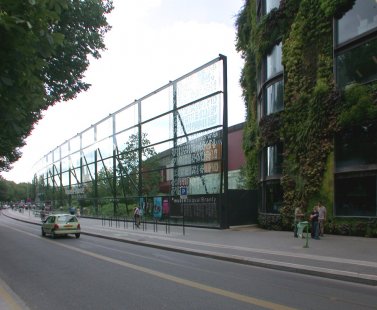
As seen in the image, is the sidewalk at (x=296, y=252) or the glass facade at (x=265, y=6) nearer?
the sidewalk at (x=296, y=252)

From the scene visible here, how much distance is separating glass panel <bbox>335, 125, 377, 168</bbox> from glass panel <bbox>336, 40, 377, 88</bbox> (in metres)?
2.31

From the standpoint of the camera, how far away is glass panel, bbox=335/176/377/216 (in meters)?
20.0

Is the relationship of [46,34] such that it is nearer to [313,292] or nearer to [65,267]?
[313,292]

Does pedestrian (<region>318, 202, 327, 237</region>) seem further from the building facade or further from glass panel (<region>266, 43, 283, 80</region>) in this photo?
glass panel (<region>266, 43, 283, 80</region>)

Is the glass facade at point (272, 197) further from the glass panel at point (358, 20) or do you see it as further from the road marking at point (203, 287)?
the road marking at point (203, 287)

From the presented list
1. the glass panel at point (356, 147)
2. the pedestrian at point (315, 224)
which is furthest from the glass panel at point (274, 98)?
the pedestrian at point (315, 224)

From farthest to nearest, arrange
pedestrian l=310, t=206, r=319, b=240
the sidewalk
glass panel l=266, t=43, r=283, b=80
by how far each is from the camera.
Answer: glass panel l=266, t=43, r=283, b=80 < pedestrian l=310, t=206, r=319, b=240 < the sidewalk

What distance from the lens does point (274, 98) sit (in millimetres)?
27078

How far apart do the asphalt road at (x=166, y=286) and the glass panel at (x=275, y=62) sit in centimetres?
1496

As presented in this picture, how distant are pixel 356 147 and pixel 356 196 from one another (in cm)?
222

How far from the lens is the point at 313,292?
9297 mm

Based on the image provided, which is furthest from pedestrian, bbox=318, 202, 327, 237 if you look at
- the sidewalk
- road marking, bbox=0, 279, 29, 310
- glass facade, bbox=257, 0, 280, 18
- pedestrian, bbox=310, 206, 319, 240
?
road marking, bbox=0, 279, 29, 310

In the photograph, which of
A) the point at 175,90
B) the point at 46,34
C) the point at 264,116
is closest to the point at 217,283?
the point at 46,34

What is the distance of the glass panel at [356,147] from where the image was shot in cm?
2017
